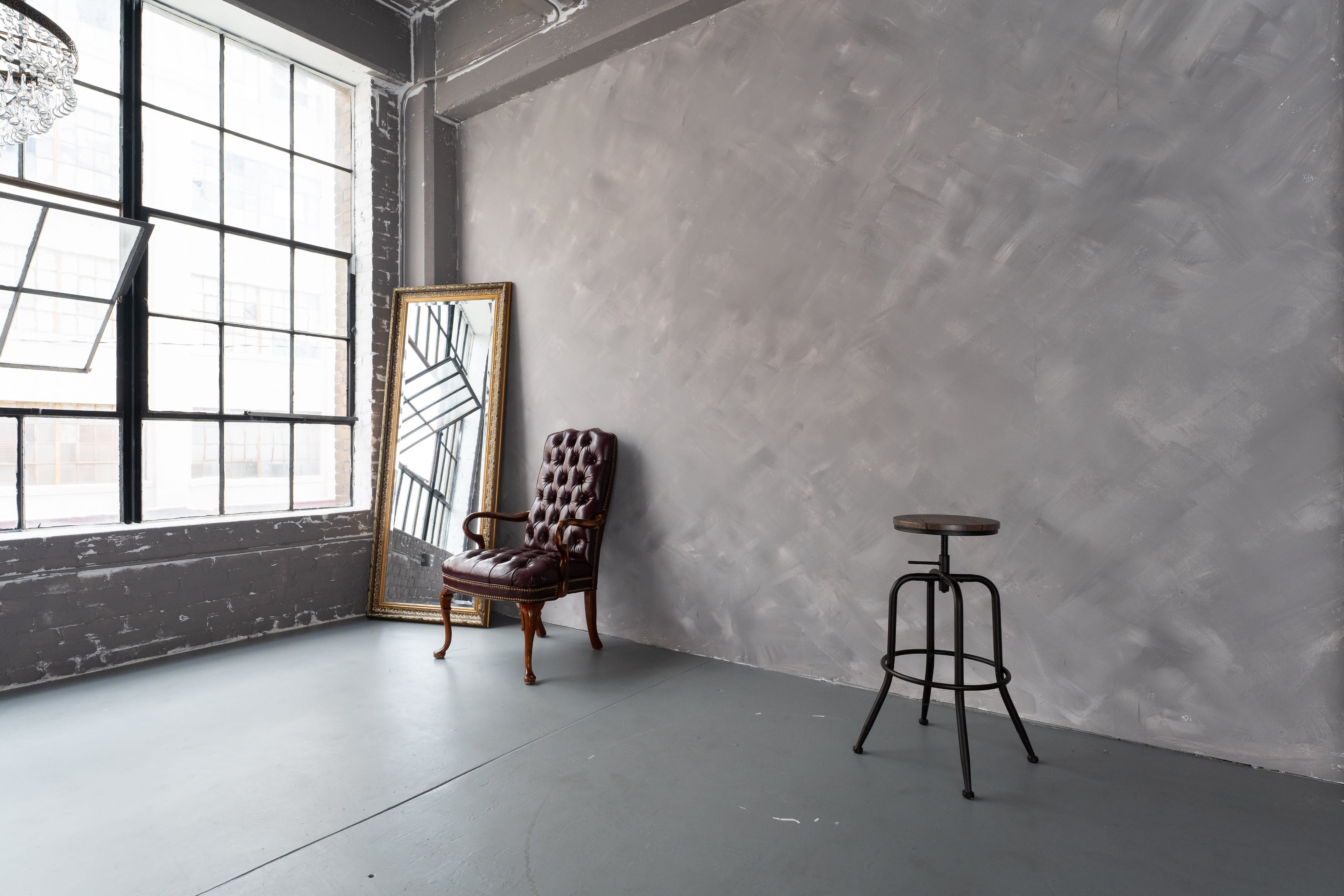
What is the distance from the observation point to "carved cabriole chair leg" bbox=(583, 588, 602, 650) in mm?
3838

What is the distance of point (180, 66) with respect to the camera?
4.04m

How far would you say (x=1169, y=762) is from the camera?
247cm

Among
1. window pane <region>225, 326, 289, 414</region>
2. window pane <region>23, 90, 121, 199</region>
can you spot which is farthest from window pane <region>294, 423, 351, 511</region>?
window pane <region>23, 90, 121, 199</region>

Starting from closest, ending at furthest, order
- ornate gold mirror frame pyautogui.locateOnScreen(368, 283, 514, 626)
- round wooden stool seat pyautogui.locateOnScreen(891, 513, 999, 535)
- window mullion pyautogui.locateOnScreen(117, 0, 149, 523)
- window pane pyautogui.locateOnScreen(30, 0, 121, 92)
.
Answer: round wooden stool seat pyautogui.locateOnScreen(891, 513, 999, 535) < window pane pyautogui.locateOnScreen(30, 0, 121, 92) < window mullion pyautogui.locateOnScreen(117, 0, 149, 523) < ornate gold mirror frame pyautogui.locateOnScreen(368, 283, 514, 626)

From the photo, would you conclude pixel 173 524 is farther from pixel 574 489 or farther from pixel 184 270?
pixel 574 489

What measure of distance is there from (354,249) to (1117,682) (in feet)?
16.0

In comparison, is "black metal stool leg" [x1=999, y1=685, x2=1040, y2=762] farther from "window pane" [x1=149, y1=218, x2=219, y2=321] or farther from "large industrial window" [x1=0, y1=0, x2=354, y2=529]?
"window pane" [x1=149, y1=218, x2=219, y2=321]

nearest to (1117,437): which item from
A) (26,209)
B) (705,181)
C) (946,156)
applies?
(946,156)

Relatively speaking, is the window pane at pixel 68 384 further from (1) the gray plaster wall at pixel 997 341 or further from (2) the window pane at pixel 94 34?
(1) the gray plaster wall at pixel 997 341

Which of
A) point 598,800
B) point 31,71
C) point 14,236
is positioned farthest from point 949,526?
point 14,236

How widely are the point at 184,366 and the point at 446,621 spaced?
2.07 meters

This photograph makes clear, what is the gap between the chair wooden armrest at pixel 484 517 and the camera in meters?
3.94

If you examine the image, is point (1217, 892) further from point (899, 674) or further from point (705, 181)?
point (705, 181)

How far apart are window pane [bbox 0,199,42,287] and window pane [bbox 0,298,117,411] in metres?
0.09
